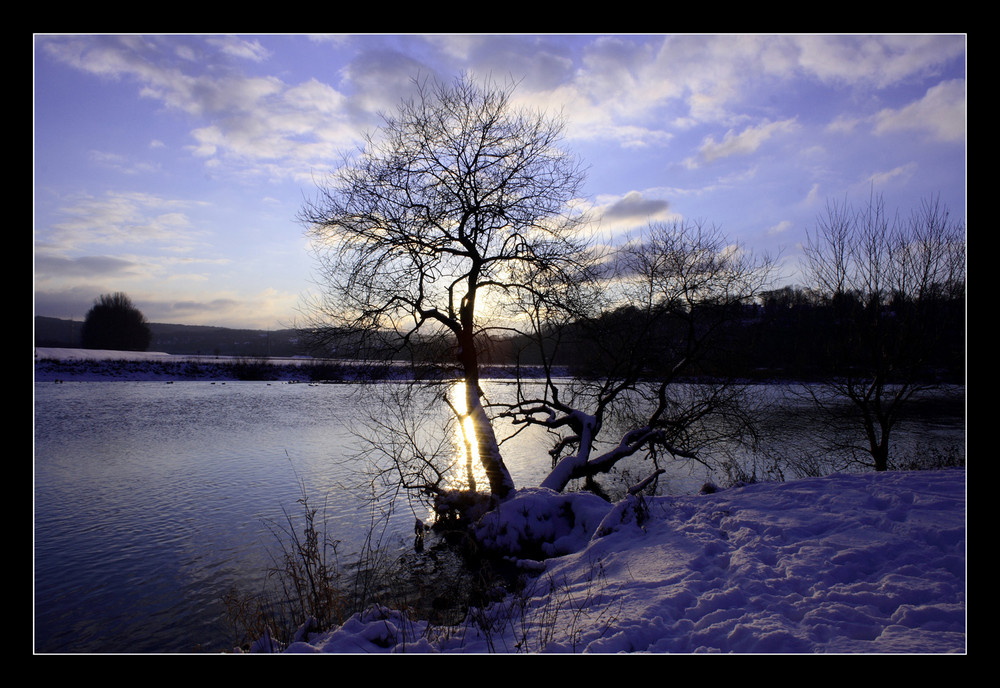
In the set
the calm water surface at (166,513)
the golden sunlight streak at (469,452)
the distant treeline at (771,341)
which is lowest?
the calm water surface at (166,513)

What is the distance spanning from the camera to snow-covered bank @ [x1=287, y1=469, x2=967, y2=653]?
12.7 ft

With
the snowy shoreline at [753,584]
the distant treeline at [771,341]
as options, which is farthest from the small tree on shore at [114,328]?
the snowy shoreline at [753,584]

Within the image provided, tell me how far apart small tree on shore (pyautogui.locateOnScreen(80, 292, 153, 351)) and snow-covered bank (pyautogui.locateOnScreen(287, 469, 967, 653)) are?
71593 millimetres

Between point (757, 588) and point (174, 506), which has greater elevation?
point (757, 588)

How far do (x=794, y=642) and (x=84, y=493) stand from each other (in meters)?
16.4

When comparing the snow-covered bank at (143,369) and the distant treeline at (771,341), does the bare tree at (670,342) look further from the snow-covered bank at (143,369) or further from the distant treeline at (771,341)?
the snow-covered bank at (143,369)

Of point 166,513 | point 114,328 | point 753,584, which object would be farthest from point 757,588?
point 114,328

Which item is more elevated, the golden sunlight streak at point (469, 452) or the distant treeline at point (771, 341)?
the distant treeline at point (771, 341)

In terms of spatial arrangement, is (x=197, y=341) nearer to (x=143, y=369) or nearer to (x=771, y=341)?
(x=143, y=369)

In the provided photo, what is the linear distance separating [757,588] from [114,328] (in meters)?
74.5

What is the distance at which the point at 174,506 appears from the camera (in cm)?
1226

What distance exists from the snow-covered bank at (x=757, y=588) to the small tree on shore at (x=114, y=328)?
235 ft

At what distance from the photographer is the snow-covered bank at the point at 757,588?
3.88 metres
